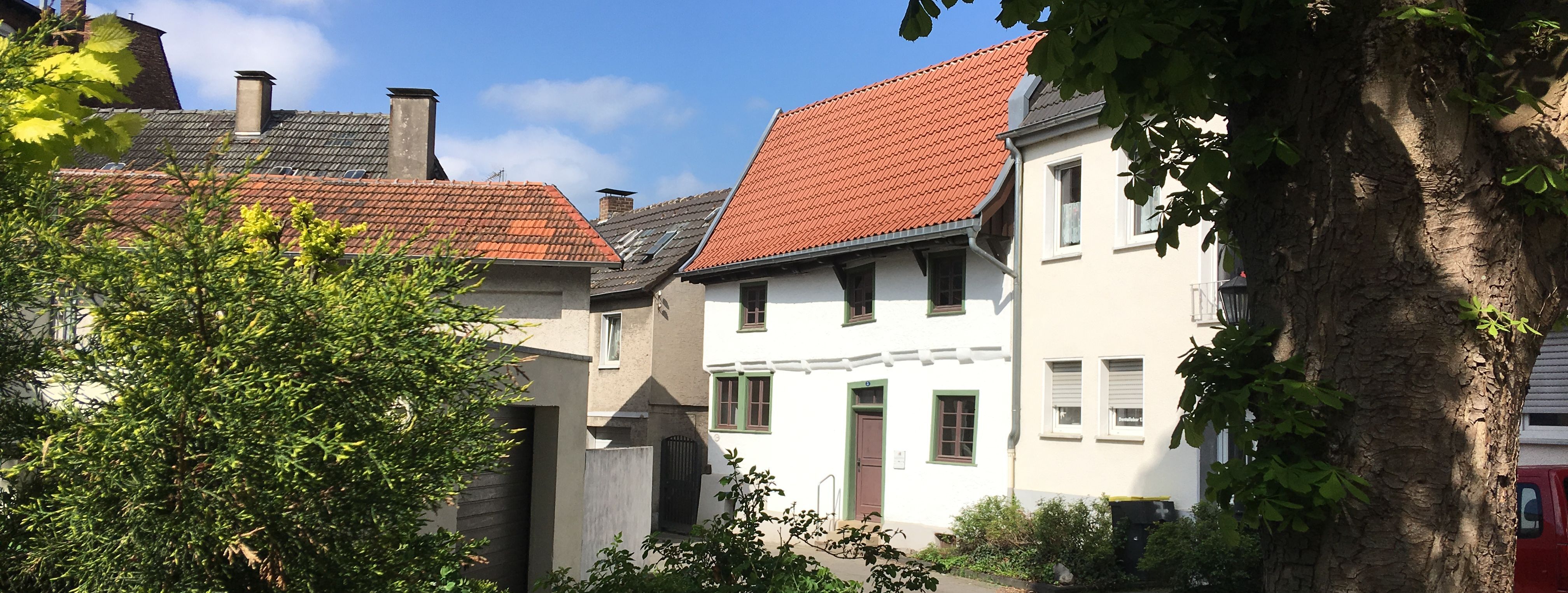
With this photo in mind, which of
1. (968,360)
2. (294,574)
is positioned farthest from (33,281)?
(968,360)

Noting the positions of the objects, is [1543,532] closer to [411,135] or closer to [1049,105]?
[1049,105]

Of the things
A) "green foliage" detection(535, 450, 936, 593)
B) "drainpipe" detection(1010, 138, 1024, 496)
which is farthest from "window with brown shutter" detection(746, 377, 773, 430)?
"green foliage" detection(535, 450, 936, 593)

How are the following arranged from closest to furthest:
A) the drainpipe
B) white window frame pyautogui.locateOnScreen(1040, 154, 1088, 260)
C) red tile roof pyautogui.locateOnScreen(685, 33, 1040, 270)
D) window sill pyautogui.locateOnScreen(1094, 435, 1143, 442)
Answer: window sill pyautogui.locateOnScreen(1094, 435, 1143, 442) < white window frame pyautogui.locateOnScreen(1040, 154, 1088, 260) < the drainpipe < red tile roof pyautogui.locateOnScreen(685, 33, 1040, 270)

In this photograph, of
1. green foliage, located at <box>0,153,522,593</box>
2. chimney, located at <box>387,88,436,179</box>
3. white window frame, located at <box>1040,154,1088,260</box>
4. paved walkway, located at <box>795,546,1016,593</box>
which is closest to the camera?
green foliage, located at <box>0,153,522,593</box>

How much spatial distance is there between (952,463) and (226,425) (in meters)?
18.6

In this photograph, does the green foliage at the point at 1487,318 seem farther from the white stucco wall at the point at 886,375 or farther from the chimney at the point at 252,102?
the chimney at the point at 252,102

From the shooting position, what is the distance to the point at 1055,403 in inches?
763

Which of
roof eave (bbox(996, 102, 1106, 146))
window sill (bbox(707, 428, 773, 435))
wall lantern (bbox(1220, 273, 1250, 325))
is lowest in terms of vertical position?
window sill (bbox(707, 428, 773, 435))

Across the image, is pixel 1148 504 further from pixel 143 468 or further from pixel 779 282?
pixel 143 468

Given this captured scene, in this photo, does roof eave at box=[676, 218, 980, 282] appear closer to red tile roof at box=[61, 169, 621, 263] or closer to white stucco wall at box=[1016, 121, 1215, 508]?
white stucco wall at box=[1016, 121, 1215, 508]

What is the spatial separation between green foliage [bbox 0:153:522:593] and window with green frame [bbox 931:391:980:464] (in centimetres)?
1748

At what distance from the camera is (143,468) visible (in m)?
3.47

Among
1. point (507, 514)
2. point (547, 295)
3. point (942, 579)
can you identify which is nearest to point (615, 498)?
point (507, 514)

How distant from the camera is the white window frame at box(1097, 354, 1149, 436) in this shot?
704 inches
